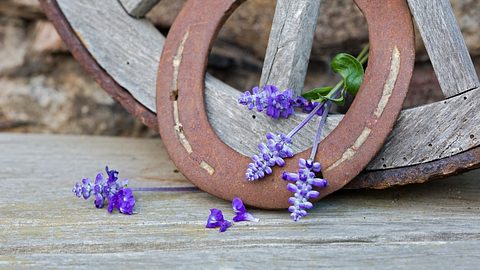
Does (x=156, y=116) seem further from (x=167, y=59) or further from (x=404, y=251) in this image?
(x=404, y=251)

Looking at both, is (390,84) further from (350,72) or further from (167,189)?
(167,189)

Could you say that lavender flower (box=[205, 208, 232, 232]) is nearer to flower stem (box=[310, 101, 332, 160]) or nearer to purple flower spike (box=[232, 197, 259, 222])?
purple flower spike (box=[232, 197, 259, 222])

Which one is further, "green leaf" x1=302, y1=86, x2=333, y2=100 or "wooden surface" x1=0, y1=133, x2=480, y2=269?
"green leaf" x1=302, y1=86, x2=333, y2=100

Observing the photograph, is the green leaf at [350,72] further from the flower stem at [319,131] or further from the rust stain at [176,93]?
the rust stain at [176,93]

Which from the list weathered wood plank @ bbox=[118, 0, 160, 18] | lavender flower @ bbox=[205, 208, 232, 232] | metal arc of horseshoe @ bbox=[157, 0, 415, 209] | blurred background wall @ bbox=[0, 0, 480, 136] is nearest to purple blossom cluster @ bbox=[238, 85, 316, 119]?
metal arc of horseshoe @ bbox=[157, 0, 415, 209]

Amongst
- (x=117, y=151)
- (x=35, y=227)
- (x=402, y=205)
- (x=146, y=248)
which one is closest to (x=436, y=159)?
(x=402, y=205)

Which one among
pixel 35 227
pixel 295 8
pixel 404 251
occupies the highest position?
pixel 295 8

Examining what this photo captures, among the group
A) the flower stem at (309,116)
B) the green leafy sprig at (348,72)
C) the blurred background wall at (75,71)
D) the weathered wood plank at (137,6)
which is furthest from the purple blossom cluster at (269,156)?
the blurred background wall at (75,71)
